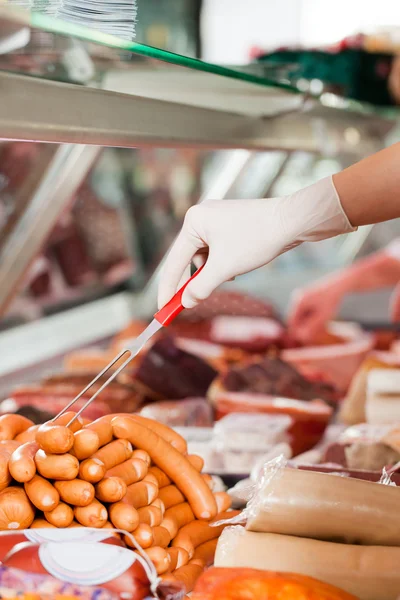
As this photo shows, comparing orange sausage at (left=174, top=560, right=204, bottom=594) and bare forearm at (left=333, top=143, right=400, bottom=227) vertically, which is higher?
bare forearm at (left=333, top=143, right=400, bottom=227)

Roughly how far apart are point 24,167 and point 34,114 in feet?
6.90

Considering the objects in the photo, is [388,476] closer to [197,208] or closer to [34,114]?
[197,208]

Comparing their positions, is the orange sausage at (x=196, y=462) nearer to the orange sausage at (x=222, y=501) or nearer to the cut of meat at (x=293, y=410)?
the orange sausage at (x=222, y=501)

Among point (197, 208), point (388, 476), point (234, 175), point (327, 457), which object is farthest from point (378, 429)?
point (234, 175)

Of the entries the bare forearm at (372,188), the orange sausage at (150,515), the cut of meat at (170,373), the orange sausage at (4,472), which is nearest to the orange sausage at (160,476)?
the orange sausage at (150,515)

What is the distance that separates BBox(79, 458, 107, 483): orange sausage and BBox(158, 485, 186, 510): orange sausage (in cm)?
25

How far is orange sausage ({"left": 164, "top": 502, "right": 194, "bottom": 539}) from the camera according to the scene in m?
1.46

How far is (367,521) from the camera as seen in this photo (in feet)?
4.49

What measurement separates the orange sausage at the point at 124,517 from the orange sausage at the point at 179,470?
0.20m

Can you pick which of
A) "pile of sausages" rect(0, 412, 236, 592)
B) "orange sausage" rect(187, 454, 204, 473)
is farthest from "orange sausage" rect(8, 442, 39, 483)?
"orange sausage" rect(187, 454, 204, 473)

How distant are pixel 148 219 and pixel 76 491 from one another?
10.9 feet

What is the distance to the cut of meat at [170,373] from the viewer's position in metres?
2.75

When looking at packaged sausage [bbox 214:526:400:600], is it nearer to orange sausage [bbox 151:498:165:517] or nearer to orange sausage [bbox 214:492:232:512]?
orange sausage [bbox 151:498:165:517]

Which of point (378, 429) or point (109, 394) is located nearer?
point (378, 429)
